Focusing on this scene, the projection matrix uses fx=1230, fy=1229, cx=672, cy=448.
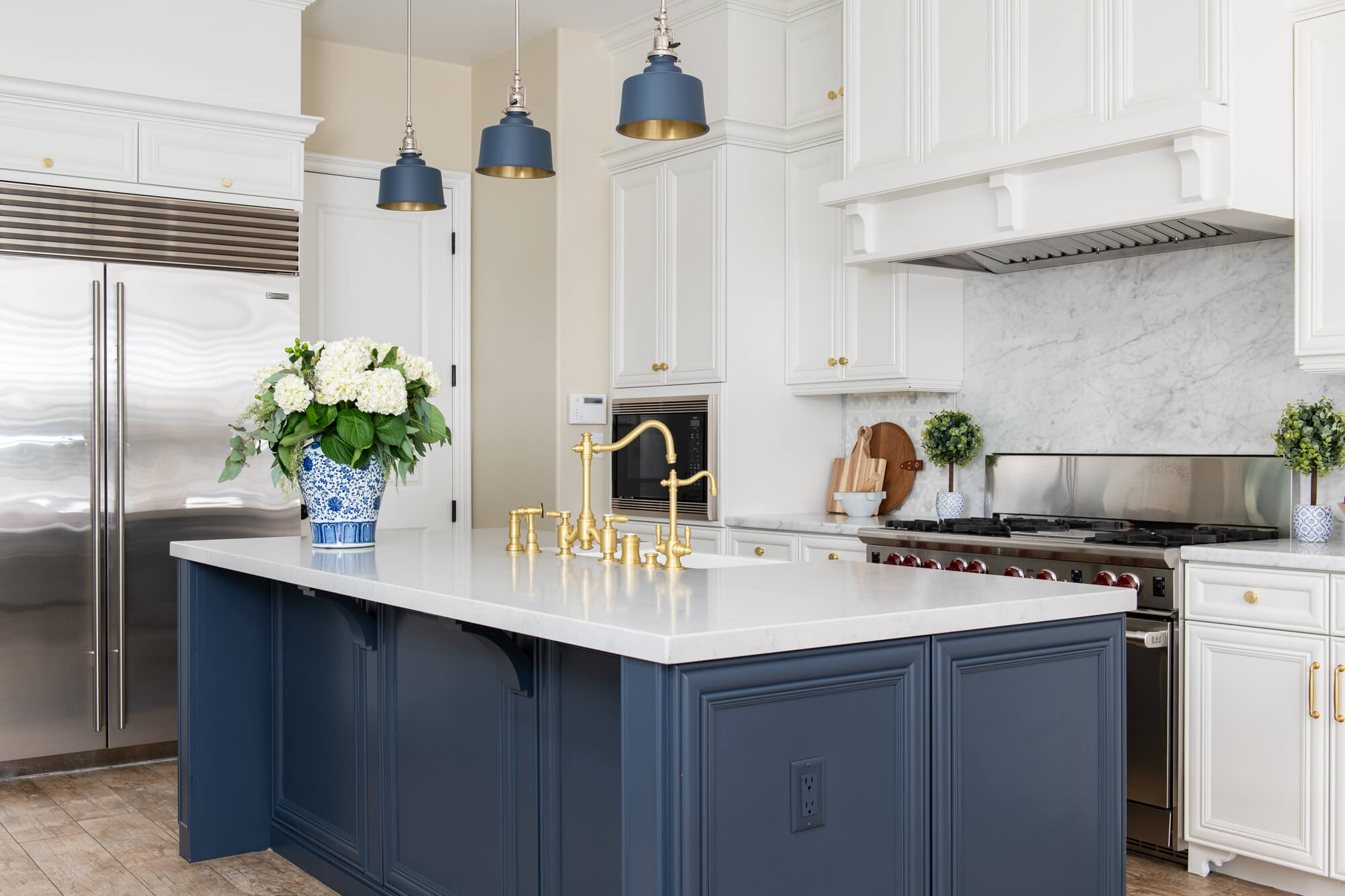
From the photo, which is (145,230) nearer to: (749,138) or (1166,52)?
(749,138)

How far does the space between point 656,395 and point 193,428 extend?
183 centimetres

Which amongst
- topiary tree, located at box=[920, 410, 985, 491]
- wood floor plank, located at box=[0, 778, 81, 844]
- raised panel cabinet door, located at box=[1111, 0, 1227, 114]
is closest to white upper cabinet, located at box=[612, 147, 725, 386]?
topiary tree, located at box=[920, 410, 985, 491]

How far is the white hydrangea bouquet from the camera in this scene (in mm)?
3055

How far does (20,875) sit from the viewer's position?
338 centimetres

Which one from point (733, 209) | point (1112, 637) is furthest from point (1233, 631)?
point (733, 209)

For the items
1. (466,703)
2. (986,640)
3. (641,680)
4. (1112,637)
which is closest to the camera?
(641,680)

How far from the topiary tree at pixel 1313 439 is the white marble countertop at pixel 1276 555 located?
22 centimetres

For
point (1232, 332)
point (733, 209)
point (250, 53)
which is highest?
point (250, 53)

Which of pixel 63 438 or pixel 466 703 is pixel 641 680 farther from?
pixel 63 438

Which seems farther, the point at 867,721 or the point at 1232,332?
the point at 1232,332

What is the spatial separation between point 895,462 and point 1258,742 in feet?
6.61

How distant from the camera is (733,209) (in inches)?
193

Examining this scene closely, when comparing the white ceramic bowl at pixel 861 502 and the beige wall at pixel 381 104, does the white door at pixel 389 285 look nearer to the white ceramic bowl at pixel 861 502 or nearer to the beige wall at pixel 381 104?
A: the beige wall at pixel 381 104

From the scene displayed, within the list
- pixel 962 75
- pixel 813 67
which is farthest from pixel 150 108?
pixel 962 75
